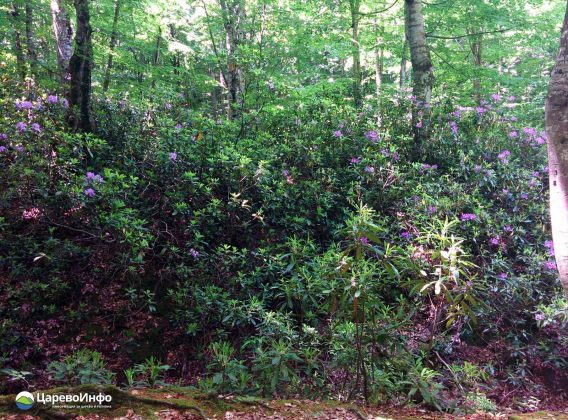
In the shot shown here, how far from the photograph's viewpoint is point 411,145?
6555 millimetres

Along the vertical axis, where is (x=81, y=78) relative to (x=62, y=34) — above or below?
below

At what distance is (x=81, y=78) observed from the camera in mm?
5332

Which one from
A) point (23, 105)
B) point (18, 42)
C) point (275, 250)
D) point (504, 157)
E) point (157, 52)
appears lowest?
point (275, 250)

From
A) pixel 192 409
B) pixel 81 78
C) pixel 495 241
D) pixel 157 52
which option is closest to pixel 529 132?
pixel 495 241

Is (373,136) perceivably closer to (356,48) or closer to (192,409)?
(356,48)

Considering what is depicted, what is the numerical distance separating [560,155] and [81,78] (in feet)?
18.1

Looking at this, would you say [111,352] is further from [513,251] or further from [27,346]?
[513,251]

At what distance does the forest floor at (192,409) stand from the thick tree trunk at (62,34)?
5.03m

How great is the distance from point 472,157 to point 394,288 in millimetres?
3314

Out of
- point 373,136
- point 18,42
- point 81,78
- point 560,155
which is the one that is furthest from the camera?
point 18,42

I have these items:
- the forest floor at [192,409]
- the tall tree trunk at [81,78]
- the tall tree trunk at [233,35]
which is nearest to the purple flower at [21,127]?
the tall tree trunk at [81,78]

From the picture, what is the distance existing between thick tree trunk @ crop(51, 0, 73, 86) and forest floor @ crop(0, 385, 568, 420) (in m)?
5.03

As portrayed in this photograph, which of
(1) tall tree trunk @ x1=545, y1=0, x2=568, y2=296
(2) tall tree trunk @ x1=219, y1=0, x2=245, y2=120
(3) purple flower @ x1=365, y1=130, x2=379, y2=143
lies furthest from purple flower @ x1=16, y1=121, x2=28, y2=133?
(1) tall tree trunk @ x1=545, y1=0, x2=568, y2=296

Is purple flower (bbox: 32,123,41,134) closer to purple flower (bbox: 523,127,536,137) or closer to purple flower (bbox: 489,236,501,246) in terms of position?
purple flower (bbox: 489,236,501,246)
